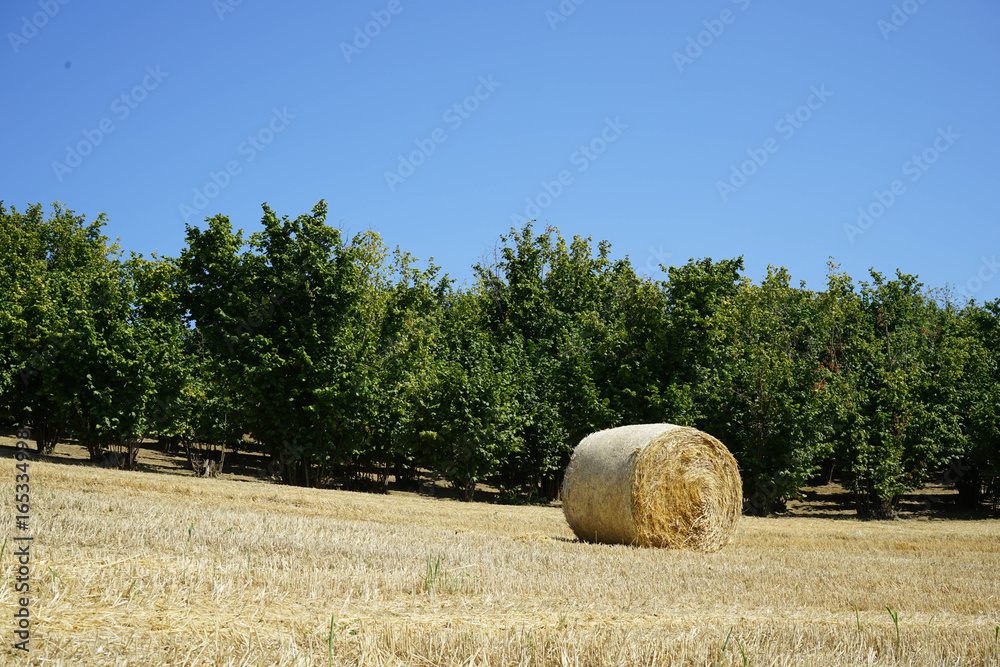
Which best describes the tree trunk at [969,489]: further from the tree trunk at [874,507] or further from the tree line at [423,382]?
the tree trunk at [874,507]

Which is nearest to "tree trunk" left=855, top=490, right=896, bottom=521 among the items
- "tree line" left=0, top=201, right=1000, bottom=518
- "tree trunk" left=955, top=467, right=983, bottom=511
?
"tree line" left=0, top=201, right=1000, bottom=518

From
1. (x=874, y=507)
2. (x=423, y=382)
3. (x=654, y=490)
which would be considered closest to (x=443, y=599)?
(x=654, y=490)

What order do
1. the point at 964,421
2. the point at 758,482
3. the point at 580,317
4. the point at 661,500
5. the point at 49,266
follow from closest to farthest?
the point at 661,500
the point at 758,482
the point at 964,421
the point at 580,317
the point at 49,266

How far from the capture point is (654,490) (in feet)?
44.9

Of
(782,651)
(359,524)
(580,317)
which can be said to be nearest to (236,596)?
(782,651)

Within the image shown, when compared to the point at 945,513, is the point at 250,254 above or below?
above

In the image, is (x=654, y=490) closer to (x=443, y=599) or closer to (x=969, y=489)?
(x=443, y=599)

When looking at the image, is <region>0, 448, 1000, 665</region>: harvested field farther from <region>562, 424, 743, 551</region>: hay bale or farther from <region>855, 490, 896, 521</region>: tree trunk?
<region>855, 490, 896, 521</region>: tree trunk

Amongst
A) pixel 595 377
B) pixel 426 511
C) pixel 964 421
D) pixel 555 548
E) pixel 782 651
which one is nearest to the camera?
pixel 782 651

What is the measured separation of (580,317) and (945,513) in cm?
1740

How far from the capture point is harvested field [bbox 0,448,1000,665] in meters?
5.57

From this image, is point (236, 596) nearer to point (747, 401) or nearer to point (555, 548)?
point (555, 548)

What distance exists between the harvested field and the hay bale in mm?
936

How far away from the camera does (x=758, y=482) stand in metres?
27.2
